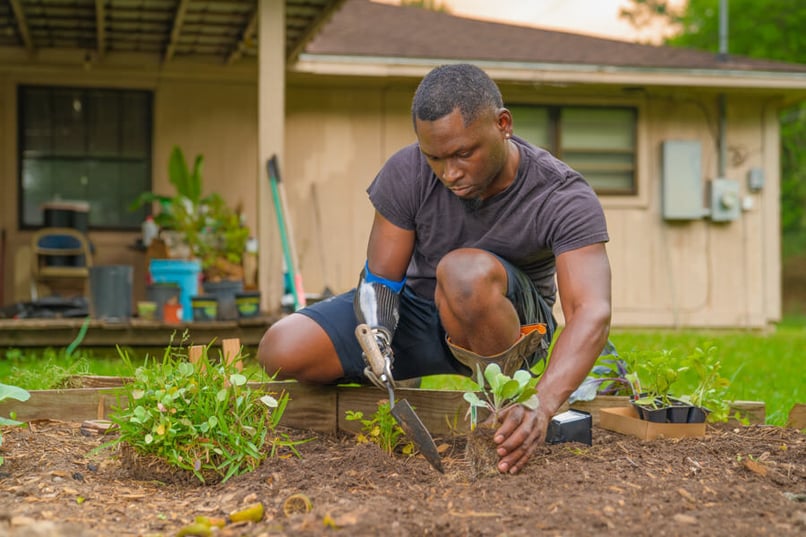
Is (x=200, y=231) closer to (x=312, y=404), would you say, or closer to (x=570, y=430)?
(x=312, y=404)

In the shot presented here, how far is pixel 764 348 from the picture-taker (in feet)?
24.1

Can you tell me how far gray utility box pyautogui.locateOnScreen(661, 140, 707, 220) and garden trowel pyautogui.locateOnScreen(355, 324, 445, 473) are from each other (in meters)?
7.44

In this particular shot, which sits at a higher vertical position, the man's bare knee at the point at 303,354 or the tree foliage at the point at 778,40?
the tree foliage at the point at 778,40

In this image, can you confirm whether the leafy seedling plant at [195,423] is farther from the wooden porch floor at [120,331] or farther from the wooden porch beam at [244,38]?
the wooden porch beam at [244,38]

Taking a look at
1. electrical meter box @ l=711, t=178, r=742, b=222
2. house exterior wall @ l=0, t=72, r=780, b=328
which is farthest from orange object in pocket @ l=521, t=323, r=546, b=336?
electrical meter box @ l=711, t=178, r=742, b=222

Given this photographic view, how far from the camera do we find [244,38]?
789 centimetres

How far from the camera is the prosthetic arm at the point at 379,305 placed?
3.08 m

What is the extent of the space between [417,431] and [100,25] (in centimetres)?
601

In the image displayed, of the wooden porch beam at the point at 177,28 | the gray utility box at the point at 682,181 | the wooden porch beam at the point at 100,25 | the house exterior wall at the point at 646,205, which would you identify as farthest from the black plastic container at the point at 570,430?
the gray utility box at the point at 682,181

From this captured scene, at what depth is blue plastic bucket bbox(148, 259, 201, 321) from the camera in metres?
6.86

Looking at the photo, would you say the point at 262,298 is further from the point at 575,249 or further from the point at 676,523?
the point at 676,523

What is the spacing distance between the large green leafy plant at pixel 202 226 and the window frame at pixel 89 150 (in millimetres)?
1345

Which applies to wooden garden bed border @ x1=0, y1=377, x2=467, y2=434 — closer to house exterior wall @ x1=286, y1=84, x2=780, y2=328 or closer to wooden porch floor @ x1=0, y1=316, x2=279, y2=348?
wooden porch floor @ x1=0, y1=316, x2=279, y2=348

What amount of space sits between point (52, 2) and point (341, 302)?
5.03 meters
